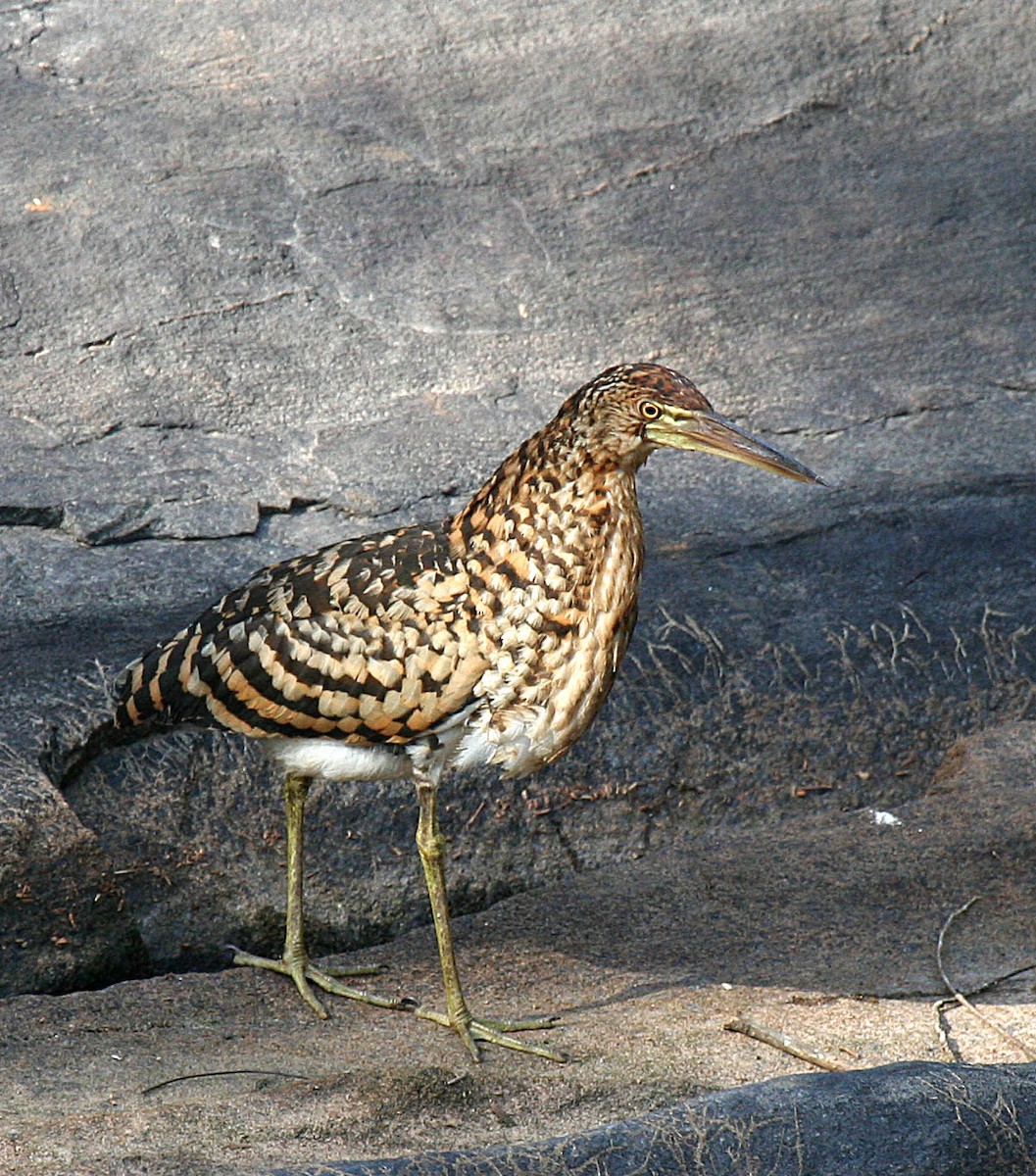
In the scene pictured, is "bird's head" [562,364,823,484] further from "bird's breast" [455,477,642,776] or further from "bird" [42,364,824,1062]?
"bird's breast" [455,477,642,776]

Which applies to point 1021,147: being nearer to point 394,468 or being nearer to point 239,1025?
point 394,468

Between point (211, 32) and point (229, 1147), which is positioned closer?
point (229, 1147)

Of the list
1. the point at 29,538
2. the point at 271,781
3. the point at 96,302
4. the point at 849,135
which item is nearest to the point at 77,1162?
the point at 271,781

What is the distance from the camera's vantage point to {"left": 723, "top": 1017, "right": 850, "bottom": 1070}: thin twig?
12.4 ft

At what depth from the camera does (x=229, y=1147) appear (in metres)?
3.29

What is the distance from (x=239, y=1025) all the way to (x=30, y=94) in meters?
5.18

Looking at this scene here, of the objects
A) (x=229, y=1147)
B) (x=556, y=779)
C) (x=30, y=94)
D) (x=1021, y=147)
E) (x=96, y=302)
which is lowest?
(x=556, y=779)

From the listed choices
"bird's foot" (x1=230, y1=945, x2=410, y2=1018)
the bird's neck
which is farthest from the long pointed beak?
"bird's foot" (x1=230, y1=945, x2=410, y2=1018)

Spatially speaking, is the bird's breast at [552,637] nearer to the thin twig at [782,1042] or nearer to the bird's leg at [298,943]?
the bird's leg at [298,943]

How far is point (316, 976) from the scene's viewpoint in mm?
4336

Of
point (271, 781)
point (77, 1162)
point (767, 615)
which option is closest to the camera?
point (77, 1162)

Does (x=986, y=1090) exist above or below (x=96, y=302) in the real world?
below

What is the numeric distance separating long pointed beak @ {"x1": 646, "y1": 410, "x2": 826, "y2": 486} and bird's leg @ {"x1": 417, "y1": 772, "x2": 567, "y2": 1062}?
1.06m

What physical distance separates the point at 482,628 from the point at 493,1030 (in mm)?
1032
